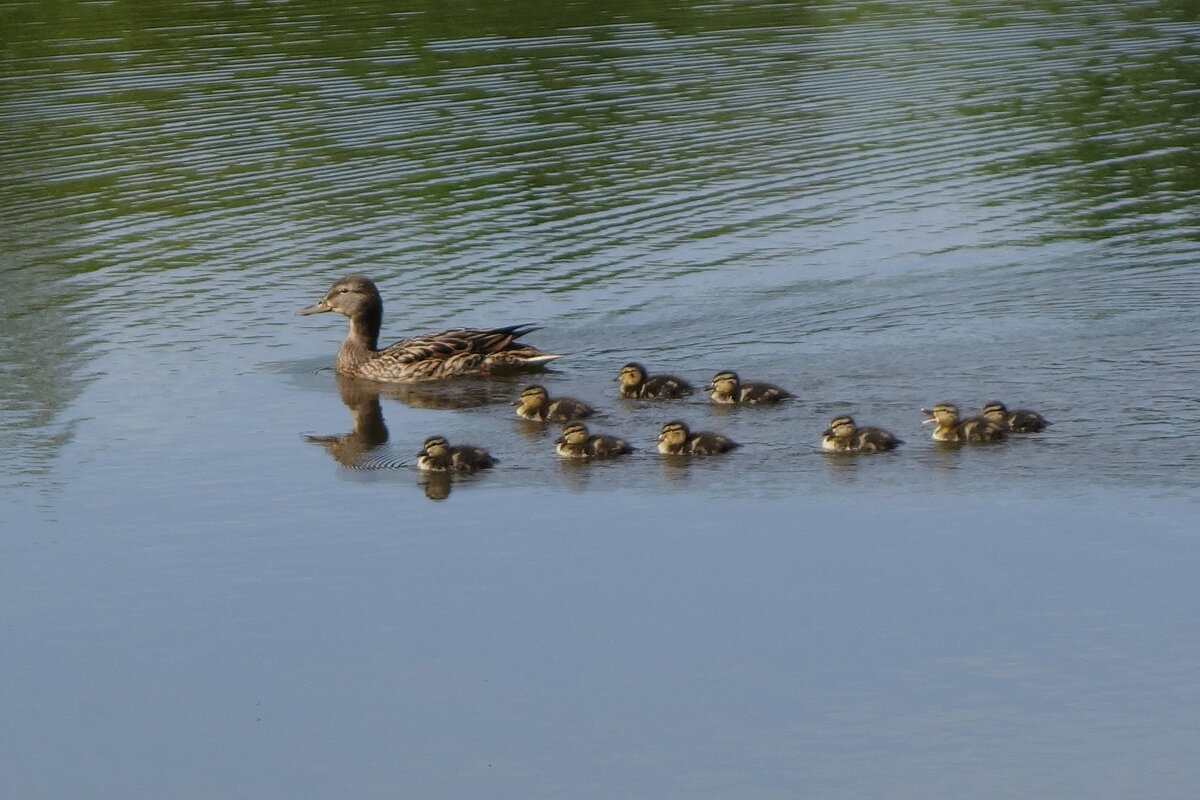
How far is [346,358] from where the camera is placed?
597 inches

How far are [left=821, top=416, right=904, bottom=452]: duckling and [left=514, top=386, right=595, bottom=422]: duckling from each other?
1.89 m

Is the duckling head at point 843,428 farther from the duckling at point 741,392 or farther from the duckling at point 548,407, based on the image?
the duckling at point 548,407

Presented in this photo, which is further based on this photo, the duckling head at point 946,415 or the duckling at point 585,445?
the duckling at point 585,445

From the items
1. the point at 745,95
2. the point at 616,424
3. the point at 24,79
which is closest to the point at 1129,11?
Answer: the point at 745,95

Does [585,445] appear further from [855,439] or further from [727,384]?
[855,439]

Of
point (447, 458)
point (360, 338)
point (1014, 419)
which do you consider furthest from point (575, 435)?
point (360, 338)

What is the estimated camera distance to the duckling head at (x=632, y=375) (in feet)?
43.8

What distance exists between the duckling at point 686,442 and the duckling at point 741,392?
0.93m

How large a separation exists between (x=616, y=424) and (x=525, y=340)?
100.0 inches

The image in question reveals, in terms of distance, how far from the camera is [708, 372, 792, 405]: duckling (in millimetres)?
12984

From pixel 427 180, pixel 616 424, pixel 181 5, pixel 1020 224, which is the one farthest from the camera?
pixel 181 5

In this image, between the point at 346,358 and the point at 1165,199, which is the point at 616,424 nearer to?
the point at 346,358

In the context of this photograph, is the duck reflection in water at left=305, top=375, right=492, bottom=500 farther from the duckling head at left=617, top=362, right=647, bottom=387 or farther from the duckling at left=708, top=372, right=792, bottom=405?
the duckling at left=708, top=372, right=792, bottom=405

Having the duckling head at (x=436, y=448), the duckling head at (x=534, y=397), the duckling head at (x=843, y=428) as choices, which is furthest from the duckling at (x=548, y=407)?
the duckling head at (x=843, y=428)
